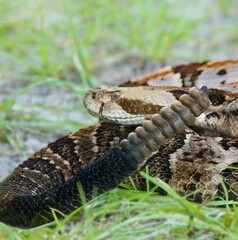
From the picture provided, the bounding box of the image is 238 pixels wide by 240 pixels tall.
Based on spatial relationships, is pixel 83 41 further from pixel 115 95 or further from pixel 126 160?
pixel 126 160

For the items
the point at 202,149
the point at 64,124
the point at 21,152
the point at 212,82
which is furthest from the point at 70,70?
the point at 202,149

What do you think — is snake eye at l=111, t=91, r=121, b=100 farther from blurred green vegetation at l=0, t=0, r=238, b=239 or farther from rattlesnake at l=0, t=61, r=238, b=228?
blurred green vegetation at l=0, t=0, r=238, b=239

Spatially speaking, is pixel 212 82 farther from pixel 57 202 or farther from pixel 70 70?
pixel 70 70

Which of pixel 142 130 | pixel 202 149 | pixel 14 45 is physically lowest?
pixel 202 149

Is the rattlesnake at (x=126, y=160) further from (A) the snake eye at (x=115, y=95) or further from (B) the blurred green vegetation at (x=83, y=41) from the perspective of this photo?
(B) the blurred green vegetation at (x=83, y=41)

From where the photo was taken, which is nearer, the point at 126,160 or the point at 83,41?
the point at 126,160

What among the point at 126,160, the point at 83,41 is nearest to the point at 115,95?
the point at 126,160

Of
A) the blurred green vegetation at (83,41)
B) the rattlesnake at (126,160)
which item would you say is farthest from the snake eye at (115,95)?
the blurred green vegetation at (83,41)

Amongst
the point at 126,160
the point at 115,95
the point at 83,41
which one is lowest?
the point at 126,160
